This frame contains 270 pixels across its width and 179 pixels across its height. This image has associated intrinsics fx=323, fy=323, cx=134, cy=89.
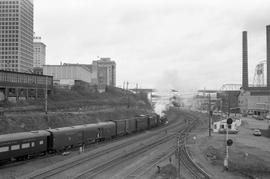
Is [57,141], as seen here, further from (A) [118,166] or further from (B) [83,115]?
(B) [83,115]

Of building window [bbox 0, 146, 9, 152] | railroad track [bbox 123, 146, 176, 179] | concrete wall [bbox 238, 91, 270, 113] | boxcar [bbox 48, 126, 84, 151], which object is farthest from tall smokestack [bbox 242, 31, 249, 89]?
building window [bbox 0, 146, 9, 152]

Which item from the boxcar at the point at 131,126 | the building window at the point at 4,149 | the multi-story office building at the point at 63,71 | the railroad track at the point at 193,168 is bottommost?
the railroad track at the point at 193,168

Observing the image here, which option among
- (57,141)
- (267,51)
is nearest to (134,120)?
(57,141)

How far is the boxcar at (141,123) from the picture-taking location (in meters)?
67.9

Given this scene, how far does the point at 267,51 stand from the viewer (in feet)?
506

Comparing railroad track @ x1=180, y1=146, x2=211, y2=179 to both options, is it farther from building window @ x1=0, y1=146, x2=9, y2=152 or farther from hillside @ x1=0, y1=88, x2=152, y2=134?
hillside @ x1=0, y1=88, x2=152, y2=134

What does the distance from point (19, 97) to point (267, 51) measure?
11739cm


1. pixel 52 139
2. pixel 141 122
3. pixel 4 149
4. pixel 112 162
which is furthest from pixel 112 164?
pixel 141 122

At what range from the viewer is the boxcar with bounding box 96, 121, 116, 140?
161 feet

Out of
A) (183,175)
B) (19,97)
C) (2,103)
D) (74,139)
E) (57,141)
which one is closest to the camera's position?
(183,175)

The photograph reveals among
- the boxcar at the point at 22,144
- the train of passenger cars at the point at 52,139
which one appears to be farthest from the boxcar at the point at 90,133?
the boxcar at the point at 22,144

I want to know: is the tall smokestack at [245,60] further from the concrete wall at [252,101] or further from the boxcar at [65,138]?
the boxcar at [65,138]

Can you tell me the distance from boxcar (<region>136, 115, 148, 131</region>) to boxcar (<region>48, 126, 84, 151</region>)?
25052mm

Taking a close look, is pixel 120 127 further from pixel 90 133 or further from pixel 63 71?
→ pixel 63 71
